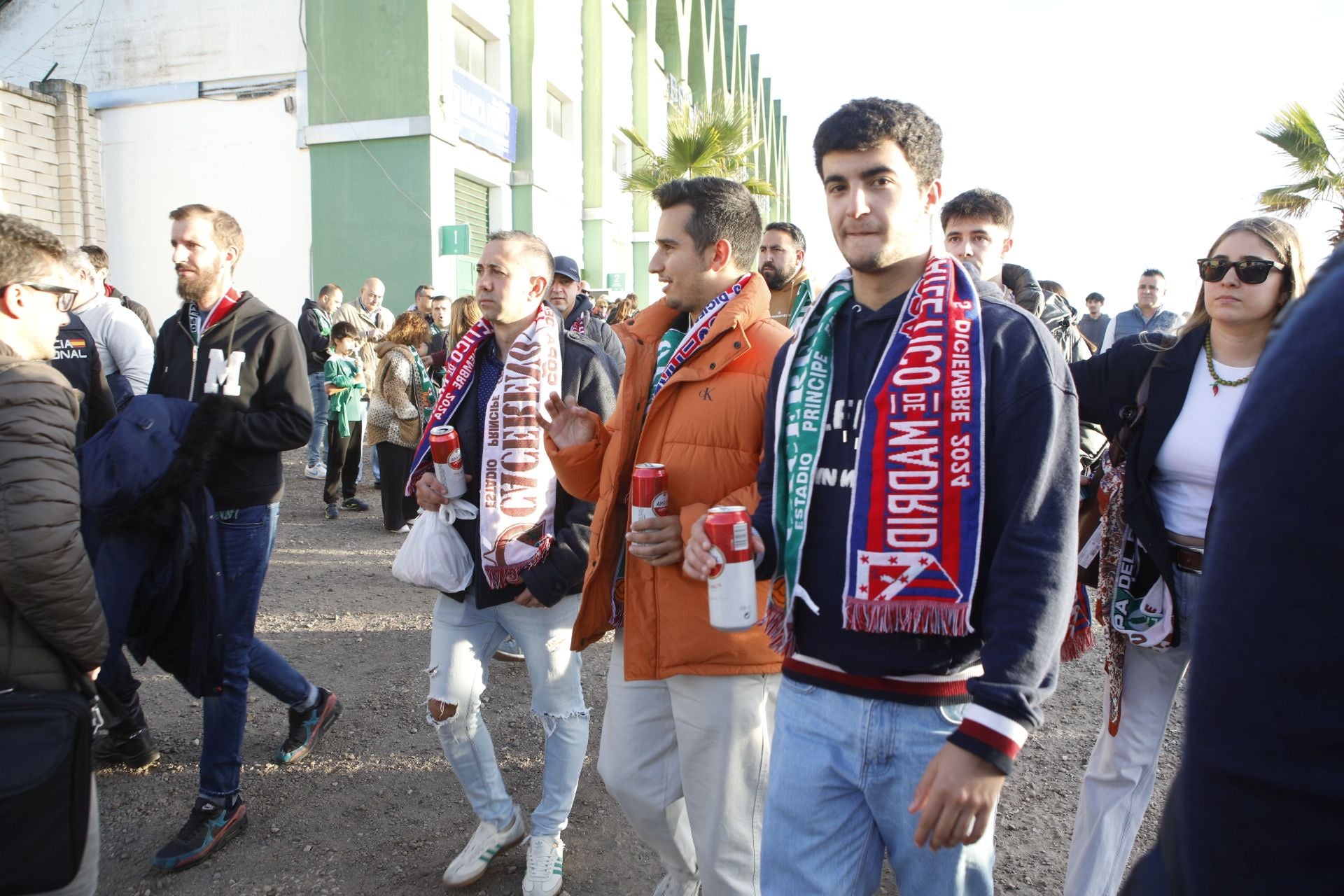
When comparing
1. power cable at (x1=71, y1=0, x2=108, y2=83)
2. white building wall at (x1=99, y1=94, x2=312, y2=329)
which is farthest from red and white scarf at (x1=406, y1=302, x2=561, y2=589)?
power cable at (x1=71, y1=0, x2=108, y2=83)

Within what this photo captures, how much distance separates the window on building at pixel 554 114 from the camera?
2094 cm

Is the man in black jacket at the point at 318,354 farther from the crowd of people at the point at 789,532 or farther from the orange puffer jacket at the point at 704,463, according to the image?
the orange puffer jacket at the point at 704,463

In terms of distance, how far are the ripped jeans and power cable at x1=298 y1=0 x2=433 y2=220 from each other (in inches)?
521

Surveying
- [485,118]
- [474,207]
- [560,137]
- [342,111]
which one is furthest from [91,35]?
[560,137]

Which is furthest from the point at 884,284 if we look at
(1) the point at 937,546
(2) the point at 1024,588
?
(2) the point at 1024,588

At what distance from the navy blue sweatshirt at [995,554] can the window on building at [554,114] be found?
20.2 meters

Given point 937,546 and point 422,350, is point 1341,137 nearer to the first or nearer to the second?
point 422,350

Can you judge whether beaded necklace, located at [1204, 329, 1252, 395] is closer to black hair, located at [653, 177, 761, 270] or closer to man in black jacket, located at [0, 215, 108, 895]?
black hair, located at [653, 177, 761, 270]

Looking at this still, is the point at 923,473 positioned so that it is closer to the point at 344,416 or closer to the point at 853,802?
the point at 853,802

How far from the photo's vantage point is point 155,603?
9.82 ft

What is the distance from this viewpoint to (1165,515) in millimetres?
2721

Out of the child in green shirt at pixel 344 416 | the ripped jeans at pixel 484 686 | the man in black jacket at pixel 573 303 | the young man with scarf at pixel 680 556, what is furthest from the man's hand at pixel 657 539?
the child in green shirt at pixel 344 416

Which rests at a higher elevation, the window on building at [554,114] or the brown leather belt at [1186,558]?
the window on building at [554,114]

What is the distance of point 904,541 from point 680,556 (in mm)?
826
